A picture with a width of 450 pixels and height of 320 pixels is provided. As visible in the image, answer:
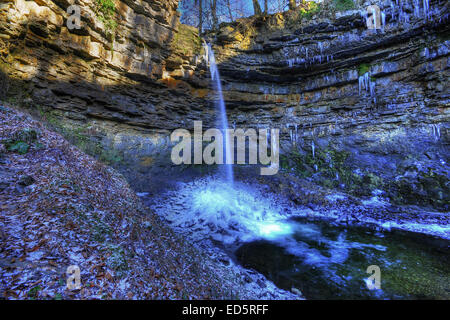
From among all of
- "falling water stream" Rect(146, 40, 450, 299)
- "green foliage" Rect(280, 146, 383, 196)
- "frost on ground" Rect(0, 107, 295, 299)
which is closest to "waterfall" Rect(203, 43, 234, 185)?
"falling water stream" Rect(146, 40, 450, 299)

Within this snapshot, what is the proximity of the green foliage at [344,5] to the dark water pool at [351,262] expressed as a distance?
58.8 ft

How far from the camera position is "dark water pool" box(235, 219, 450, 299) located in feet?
15.5

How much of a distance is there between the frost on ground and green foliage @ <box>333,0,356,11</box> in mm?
21497

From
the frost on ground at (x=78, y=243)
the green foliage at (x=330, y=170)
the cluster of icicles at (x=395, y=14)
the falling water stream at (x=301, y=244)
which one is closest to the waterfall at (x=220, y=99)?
the falling water stream at (x=301, y=244)

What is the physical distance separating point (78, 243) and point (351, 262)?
7.54 meters

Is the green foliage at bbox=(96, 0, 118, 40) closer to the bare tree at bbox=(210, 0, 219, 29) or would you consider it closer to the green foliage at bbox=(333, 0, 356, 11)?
the bare tree at bbox=(210, 0, 219, 29)

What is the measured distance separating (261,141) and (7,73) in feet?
55.1

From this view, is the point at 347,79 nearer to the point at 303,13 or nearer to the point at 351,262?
the point at 303,13

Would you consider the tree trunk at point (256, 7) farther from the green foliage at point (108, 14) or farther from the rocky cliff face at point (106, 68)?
the green foliage at point (108, 14)

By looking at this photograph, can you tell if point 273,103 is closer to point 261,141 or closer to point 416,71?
point 261,141

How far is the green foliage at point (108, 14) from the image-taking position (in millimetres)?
11613

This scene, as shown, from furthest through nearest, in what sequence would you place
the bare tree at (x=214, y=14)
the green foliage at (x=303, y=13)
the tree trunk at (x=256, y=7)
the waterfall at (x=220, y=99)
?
the bare tree at (x=214, y=14) < the tree trunk at (x=256, y=7) < the green foliage at (x=303, y=13) < the waterfall at (x=220, y=99)

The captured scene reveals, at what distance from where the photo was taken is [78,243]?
10.5 ft

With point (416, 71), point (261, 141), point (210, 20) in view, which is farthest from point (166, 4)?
point (416, 71)
